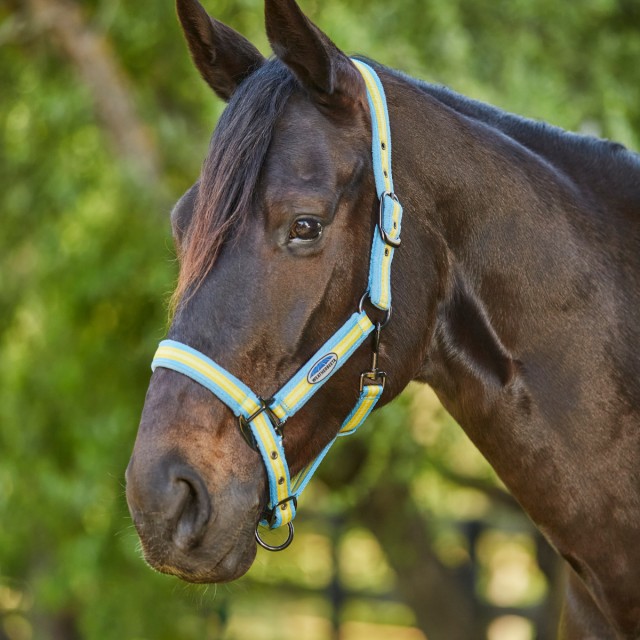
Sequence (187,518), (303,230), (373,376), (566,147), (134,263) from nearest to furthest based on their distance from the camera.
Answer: (187,518) < (303,230) < (373,376) < (566,147) < (134,263)

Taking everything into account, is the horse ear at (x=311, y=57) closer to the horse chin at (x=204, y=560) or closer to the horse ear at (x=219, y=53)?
the horse ear at (x=219, y=53)

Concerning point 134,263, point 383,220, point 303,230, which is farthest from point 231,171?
point 134,263

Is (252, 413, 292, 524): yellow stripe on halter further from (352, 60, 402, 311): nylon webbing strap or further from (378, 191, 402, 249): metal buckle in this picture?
(378, 191, 402, 249): metal buckle

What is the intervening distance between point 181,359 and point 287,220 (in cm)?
34

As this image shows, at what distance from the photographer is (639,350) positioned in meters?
2.08

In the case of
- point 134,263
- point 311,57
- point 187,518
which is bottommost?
point 134,263

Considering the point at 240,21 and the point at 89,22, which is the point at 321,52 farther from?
the point at 89,22

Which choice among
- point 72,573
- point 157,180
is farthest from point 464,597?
point 157,180

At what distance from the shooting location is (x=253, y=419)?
1805 millimetres

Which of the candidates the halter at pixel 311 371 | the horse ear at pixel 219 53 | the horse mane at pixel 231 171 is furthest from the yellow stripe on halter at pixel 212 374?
the horse ear at pixel 219 53

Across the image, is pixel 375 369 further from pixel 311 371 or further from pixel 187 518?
pixel 187 518

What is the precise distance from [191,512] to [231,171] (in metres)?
0.67

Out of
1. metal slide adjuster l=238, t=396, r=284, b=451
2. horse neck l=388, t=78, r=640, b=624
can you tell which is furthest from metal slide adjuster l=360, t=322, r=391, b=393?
metal slide adjuster l=238, t=396, r=284, b=451

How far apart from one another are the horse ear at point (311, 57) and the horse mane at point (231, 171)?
0.22 feet
